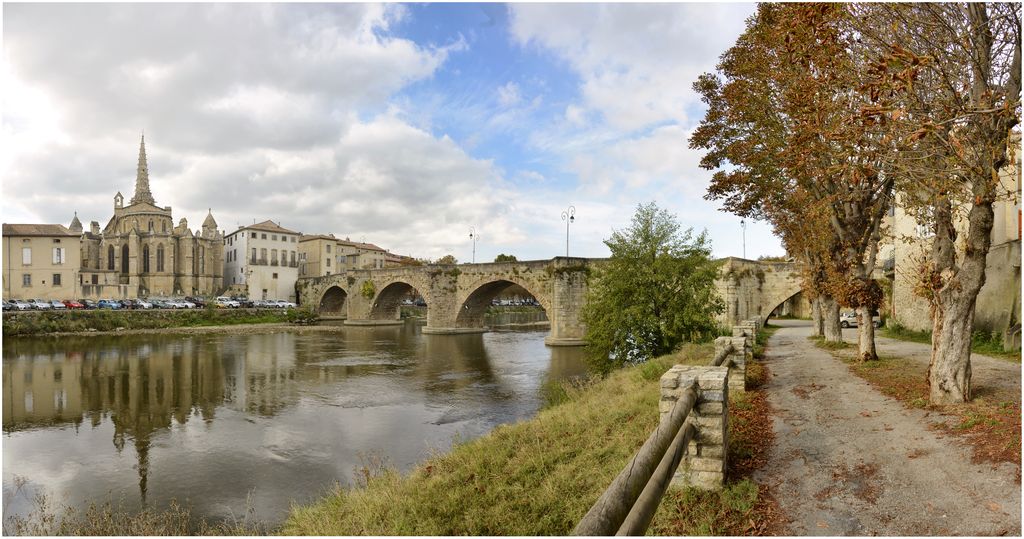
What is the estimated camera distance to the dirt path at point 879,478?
4367 millimetres

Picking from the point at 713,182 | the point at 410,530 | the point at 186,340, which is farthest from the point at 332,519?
the point at 186,340

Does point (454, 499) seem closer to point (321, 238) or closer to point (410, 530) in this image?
point (410, 530)

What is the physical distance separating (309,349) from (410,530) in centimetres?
2893

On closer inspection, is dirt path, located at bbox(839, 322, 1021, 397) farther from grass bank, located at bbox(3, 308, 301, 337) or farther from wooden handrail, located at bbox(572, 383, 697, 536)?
grass bank, located at bbox(3, 308, 301, 337)

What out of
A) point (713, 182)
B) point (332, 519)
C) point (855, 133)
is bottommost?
point (332, 519)

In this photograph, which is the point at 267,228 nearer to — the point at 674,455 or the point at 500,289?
the point at 500,289

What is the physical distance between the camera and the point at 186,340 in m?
36.3

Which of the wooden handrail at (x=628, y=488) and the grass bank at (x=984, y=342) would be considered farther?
the grass bank at (x=984, y=342)

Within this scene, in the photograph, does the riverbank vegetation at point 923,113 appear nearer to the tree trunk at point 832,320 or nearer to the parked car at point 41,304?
the tree trunk at point 832,320

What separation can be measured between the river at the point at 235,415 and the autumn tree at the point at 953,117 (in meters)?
8.50

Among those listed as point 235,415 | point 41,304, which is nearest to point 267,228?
point 41,304

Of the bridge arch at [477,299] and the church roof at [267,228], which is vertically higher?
the church roof at [267,228]

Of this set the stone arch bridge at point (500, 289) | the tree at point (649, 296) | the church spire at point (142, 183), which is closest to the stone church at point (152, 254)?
the church spire at point (142, 183)

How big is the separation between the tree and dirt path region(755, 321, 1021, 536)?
849 cm
